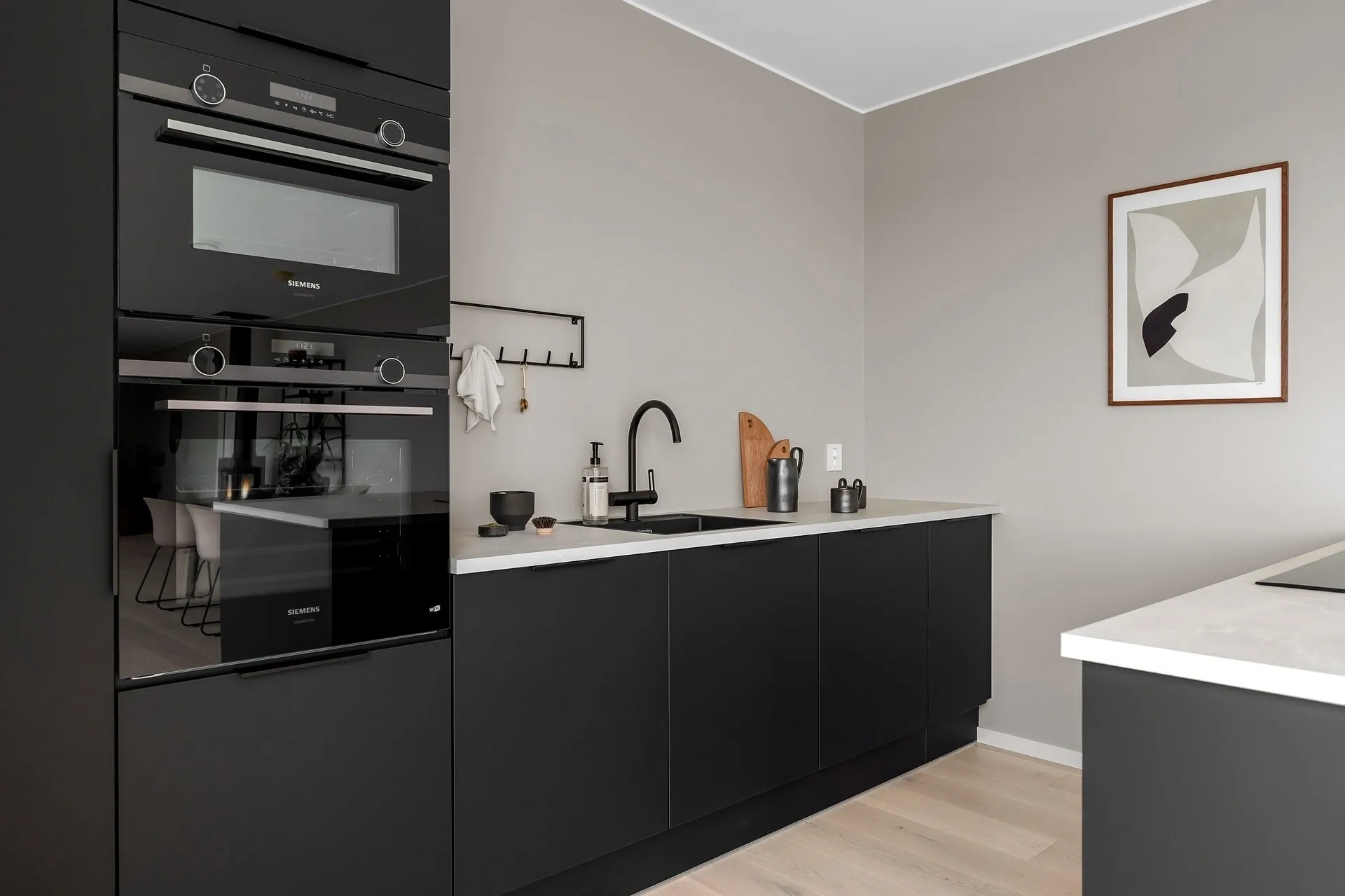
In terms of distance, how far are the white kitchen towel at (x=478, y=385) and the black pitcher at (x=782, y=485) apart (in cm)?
108

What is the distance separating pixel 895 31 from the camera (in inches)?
122

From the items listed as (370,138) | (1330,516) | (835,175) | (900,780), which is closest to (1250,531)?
(1330,516)

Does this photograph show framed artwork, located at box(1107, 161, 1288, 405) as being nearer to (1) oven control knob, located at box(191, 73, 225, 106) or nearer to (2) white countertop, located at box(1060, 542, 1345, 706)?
(2) white countertop, located at box(1060, 542, 1345, 706)

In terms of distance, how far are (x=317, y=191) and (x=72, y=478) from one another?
2.24 feet

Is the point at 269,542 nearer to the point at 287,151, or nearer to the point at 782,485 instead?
the point at 287,151

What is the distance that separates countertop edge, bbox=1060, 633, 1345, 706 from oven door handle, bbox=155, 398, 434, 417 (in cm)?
130

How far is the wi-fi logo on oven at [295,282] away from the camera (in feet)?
5.42

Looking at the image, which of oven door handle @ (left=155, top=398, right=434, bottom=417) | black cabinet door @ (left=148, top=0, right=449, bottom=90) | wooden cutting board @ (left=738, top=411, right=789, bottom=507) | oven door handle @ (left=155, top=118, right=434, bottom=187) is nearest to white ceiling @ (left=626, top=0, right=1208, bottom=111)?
black cabinet door @ (left=148, top=0, right=449, bottom=90)

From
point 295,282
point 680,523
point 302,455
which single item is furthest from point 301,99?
point 680,523

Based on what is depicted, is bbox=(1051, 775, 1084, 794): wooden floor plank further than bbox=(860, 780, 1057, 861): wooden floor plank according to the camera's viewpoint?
Yes

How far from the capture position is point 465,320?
2461 millimetres

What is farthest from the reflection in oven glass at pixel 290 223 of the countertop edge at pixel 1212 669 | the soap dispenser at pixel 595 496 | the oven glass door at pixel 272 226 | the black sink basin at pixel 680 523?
the countertop edge at pixel 1212 669

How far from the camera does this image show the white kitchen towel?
241 cm

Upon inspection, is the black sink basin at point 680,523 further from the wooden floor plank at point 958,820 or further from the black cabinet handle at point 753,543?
the wooden floor plank at point 958,820
